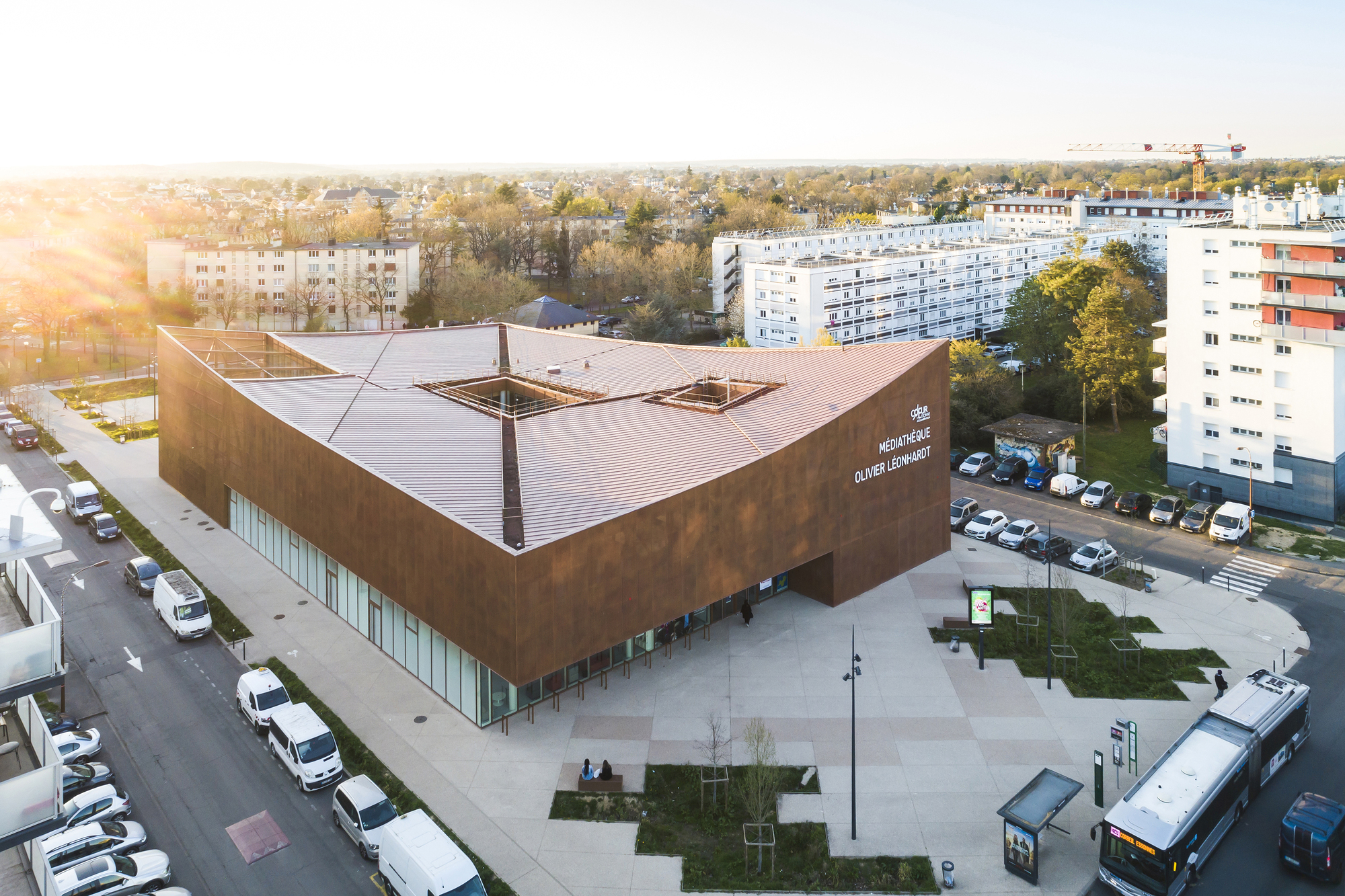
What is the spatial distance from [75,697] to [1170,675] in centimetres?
3501

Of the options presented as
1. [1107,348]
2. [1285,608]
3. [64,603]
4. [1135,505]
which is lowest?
[1285,608]

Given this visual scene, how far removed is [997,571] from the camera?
127 feet

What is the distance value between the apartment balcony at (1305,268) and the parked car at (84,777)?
50.8 metres

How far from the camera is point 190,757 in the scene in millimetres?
26734

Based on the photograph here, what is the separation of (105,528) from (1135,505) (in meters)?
48.5

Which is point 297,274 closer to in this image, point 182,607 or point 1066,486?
point 182,607

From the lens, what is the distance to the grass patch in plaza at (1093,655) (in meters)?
29.8

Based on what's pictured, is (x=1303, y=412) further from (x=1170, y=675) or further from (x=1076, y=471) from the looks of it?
(x=1170, y=675)

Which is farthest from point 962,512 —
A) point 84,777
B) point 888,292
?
point 888,292

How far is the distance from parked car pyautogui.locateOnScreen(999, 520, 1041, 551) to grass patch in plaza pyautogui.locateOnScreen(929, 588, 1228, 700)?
616cm

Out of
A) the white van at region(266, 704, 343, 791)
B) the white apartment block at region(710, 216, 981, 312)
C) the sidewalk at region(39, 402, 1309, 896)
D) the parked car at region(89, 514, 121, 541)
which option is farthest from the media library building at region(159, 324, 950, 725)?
the white apartment block at region(710, 216, 981, 312)

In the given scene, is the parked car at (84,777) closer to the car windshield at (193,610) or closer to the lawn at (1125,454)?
the car windshield at (193,610)

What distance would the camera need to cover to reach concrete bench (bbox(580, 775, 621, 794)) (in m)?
24.6

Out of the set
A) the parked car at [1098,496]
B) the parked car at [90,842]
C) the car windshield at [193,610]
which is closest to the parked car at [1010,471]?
the parked car at [1098,496]
